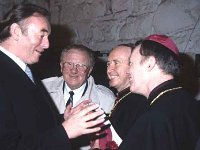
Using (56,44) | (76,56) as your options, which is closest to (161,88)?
(76,56)

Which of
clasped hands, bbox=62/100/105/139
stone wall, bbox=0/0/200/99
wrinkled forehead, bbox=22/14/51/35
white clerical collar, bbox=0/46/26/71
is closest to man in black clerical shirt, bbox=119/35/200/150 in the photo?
clasped hands, bbox=62/100/105/139

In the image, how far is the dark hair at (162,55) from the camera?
185 cm

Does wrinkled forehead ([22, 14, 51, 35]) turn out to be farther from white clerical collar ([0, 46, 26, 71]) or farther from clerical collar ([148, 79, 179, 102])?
clerical collar ([148, 79, 179, 102])

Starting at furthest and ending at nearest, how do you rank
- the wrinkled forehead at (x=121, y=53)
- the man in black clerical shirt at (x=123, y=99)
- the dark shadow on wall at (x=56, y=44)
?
the dark shadow on wall at (x=56, y=44)
the wrinkled forehead at (x=121, y=53)
the man in black clerical shirt at (x=123, y=99)

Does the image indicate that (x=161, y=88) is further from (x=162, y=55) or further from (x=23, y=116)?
(x=23, y=116)

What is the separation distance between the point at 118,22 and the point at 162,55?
2.09 meters

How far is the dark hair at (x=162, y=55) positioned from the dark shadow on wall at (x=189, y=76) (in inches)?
43.5

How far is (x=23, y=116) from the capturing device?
64.6 inches

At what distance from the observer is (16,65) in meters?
1.78

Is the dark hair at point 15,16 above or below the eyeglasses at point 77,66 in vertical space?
above

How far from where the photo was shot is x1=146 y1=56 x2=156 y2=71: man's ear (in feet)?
6.11

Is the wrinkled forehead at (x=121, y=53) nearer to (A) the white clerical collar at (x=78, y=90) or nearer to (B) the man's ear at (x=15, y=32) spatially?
(A) the white clerical collar at (x=78, y=90)

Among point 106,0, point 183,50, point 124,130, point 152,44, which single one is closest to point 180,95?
point 152,44

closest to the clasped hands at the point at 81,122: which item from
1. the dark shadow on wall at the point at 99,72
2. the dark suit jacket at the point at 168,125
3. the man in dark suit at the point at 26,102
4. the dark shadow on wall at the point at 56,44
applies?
the man in dark suit at the point at 26,102
